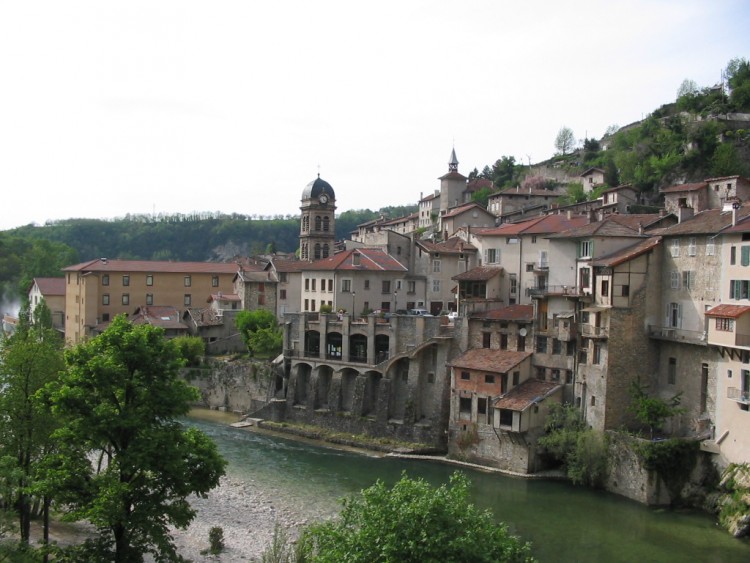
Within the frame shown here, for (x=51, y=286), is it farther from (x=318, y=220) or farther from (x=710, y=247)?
(x=710, y=247)

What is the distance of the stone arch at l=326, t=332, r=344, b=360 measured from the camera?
58.8m

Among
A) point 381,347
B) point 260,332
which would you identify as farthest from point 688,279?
point 260,332

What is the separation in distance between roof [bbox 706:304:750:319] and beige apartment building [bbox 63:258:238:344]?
5702 cm

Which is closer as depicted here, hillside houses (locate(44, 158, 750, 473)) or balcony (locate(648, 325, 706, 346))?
hillside houses (locate(44, 158, 750, 473))

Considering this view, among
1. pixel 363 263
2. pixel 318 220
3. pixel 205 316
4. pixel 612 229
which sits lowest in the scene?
pixel 205 316

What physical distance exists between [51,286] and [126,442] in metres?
75.3

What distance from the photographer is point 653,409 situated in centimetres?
4012

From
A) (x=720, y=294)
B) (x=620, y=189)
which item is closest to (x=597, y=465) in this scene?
(x=720, y=294)

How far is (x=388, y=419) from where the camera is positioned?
52.2m

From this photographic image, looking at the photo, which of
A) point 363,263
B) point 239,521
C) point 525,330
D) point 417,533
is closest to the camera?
point 417,533

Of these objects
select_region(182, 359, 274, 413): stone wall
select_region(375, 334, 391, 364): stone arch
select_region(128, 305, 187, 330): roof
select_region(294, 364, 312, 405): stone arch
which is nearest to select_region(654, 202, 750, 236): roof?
select_region(375, 334, 391, 364): stone arch

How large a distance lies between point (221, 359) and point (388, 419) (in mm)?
21864

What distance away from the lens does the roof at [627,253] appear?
42094 mm

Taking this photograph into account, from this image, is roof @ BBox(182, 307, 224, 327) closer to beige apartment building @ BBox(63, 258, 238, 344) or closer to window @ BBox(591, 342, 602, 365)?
beige apartment building @ BBox(63, 258, 238, 344)
